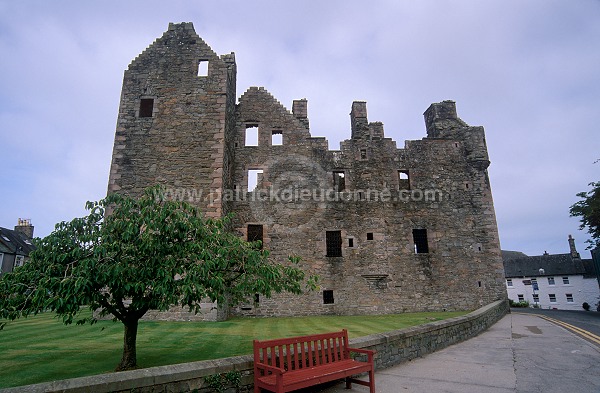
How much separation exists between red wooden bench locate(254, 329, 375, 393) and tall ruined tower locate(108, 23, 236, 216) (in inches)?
373

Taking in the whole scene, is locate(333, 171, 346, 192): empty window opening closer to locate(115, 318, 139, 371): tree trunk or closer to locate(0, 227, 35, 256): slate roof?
locate(115, 318, 139, 371): tree trunk

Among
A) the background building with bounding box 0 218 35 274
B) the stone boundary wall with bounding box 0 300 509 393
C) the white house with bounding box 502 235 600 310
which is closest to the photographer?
the stone boundary wall with bounding box 0 300 509 393

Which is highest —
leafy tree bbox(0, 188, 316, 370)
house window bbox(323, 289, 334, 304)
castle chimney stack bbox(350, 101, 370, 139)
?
castle chimney stack bbox(350, 101, 370, 139)

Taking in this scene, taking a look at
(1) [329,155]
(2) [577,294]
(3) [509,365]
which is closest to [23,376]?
(3) [509,365]

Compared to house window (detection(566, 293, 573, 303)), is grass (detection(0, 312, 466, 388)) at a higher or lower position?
higher

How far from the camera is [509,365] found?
7.52 meters

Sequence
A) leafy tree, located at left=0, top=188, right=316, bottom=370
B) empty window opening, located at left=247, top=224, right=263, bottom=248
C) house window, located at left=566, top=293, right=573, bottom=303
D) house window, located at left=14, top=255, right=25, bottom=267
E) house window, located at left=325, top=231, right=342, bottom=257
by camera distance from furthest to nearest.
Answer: house window, located at left=566, top=293, right=573, bottom=303, house window, located at left=14, top=255, right=25, bottom=267, house window, located at left=325, top=231, right=342, bottom=257, empty window opening, located at left=247, top=224, right=263, bottom=248, leafy tree, located at left=0, top=188, right=316, bottom=370

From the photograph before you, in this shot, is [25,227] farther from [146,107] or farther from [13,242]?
[146,107]

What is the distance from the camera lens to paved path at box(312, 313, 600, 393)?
5953mm

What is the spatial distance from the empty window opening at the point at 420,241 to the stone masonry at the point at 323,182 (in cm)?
7

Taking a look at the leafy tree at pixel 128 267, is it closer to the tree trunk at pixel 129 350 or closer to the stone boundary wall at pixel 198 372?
Result: the tree trunk at pixel 129 350

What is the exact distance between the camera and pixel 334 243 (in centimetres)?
1884

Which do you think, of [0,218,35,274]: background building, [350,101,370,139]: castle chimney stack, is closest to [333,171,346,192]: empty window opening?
[350,101,370,139]: castle chimney stack

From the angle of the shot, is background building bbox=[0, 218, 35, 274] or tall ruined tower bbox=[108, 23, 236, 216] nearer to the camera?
tall ruined tower bbox=[108, 23, 236, 216]
